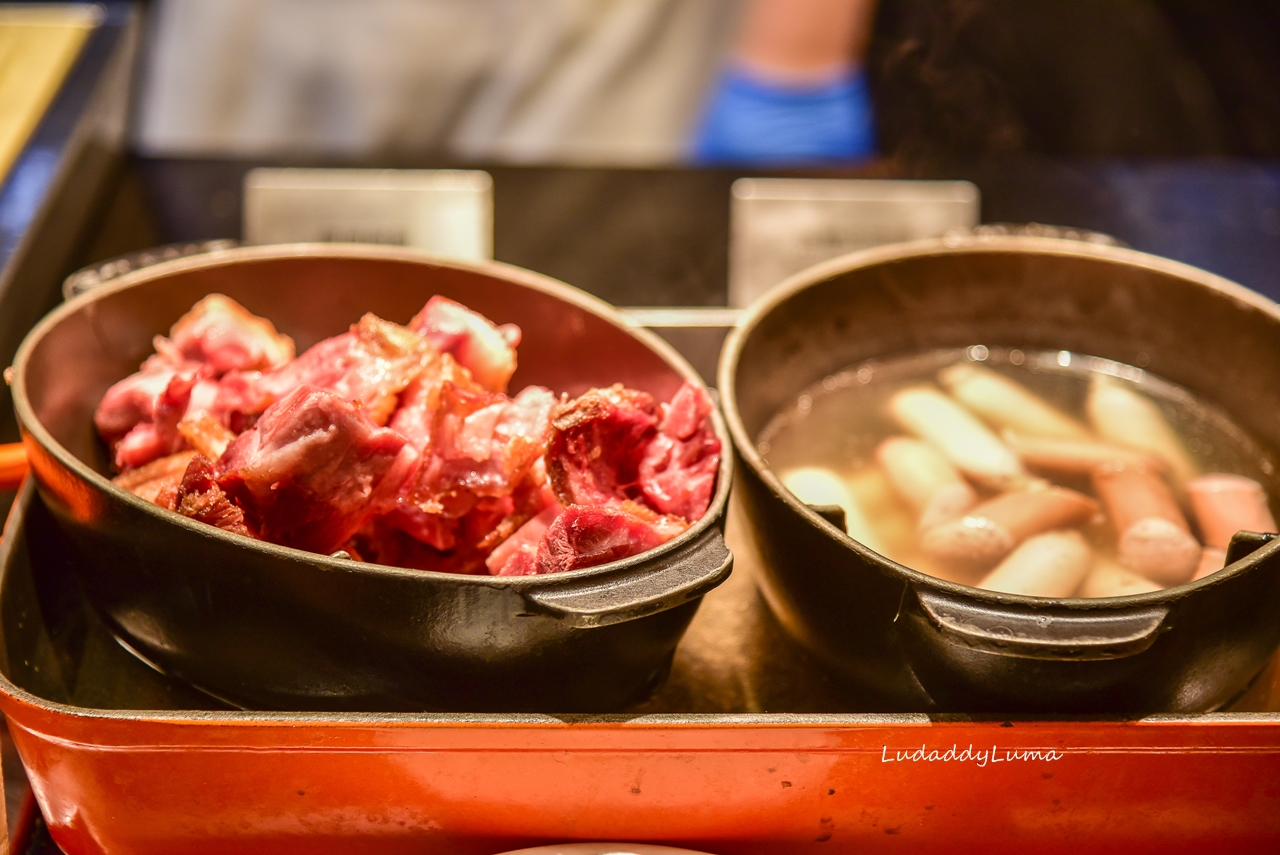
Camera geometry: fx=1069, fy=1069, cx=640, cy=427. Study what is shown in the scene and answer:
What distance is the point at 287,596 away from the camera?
946 mm

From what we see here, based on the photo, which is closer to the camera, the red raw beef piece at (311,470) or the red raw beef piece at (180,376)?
the red raw beef piece at (311,470)

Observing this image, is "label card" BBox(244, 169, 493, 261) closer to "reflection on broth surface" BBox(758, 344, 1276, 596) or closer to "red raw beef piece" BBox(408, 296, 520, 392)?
"red raw beef piece" BBox(408, 296, 520, 392)

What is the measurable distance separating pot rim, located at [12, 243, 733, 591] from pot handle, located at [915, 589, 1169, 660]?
9.5 inches

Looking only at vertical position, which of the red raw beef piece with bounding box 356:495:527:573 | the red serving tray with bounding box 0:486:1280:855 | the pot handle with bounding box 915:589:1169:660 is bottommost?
the red serving tray with bounding box 0:486:1280:855

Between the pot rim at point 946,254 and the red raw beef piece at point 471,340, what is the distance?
26cm

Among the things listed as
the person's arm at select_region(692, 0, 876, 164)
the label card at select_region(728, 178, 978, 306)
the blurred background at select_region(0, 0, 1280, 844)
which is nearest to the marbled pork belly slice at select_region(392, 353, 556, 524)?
the blurred background at select_region(0, 0, 1280, 844)

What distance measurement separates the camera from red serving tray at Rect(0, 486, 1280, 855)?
37.5 inches

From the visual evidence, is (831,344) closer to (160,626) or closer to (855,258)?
(855,258)

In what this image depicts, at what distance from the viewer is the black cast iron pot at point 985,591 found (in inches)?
37.2

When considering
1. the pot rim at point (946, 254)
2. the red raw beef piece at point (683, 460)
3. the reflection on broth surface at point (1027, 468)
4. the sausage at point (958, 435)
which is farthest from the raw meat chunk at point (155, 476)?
the sausage at point (958, 435)

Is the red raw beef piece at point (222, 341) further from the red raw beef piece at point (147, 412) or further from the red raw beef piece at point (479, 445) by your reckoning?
the red raw beef piece at point (479, 445)

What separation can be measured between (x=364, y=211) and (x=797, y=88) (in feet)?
3.47

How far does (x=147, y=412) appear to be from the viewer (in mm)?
1235

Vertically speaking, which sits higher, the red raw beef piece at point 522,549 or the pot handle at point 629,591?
the pot handle at point 629,591
